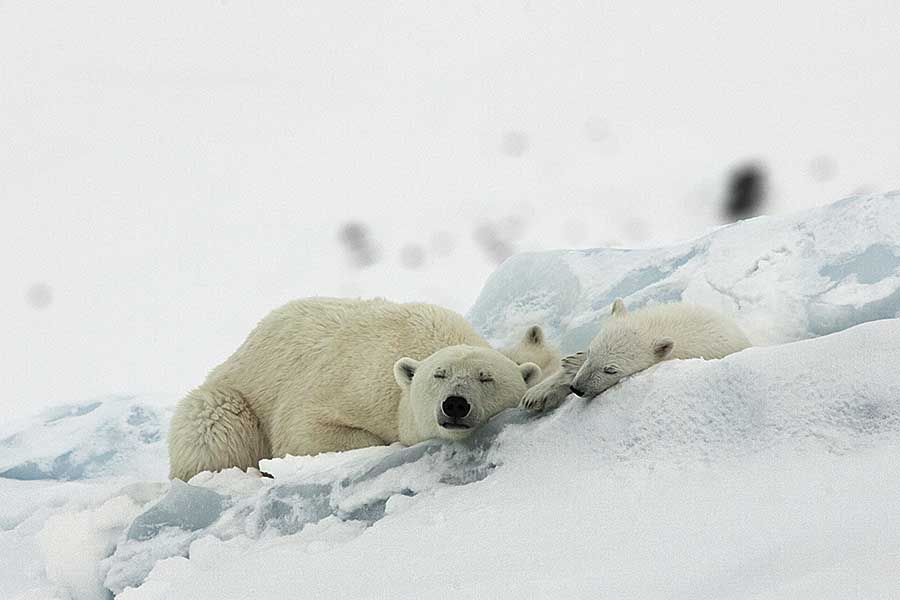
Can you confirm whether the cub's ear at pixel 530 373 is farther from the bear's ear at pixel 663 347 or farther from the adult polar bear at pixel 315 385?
the bear's ear at pixel 663 347

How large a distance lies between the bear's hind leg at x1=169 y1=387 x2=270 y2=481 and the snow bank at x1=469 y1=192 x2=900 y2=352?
2.70m

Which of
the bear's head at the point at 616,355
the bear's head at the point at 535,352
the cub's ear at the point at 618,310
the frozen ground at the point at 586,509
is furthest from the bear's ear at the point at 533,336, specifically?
the frozen ground at the point at 586,509

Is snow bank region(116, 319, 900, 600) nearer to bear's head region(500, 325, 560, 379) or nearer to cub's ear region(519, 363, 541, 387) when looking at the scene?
cub's ear region(519, 363, 541, 387)

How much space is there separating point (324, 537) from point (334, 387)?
164cm

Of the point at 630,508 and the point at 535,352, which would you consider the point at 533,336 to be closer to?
the point at 535,352

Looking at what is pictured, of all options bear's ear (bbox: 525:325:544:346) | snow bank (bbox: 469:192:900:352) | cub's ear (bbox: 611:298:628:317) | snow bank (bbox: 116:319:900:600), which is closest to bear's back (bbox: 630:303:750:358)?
cub's ear (bbox: 611:298:628:317)

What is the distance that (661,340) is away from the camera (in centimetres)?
314

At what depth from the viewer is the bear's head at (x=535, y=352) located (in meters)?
4.57

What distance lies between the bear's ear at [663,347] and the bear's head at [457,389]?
0.64 metres

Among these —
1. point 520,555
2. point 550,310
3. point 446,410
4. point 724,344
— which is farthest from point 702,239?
point 520,555

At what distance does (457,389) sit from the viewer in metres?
3.22

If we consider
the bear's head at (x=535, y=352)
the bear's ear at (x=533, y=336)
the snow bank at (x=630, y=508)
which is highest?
the snow bank at (x=630, y=508)

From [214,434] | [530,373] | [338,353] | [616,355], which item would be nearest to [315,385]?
[338,353]

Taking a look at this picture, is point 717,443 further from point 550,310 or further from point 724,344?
point 550,310
